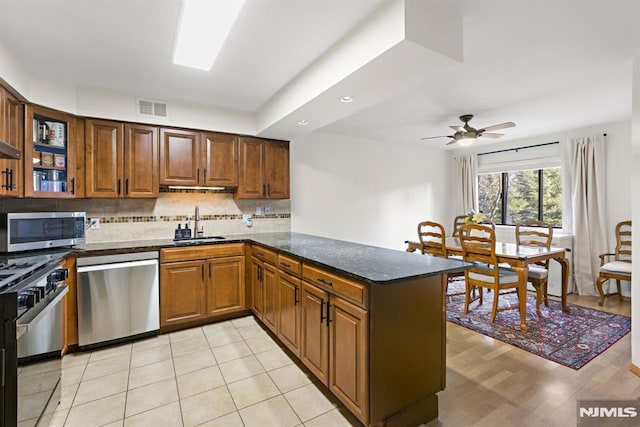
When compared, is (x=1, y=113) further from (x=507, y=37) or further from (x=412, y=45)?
(x=507, y=37)

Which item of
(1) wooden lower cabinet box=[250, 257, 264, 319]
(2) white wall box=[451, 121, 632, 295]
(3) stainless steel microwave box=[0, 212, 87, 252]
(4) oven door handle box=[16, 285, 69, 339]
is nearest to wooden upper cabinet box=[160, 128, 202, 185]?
(3) stainless steel microwave box=[0, 212, 87, 252]

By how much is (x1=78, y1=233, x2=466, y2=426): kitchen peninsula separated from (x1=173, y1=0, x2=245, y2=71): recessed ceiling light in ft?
5.23

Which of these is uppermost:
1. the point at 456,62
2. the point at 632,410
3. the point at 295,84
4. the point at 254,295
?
the point at 295,84

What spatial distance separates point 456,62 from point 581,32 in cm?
97

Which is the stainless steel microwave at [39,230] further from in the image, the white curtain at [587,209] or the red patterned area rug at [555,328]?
the white curtain at [587,209]

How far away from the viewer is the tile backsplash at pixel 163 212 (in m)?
3.10

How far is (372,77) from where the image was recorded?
6.84 feet

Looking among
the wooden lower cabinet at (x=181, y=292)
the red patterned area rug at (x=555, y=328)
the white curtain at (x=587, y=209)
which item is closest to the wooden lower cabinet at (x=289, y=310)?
the wooden lower cabinet at (x=181, y=292)

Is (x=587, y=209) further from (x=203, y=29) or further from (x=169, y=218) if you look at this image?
(x=169, y=218)

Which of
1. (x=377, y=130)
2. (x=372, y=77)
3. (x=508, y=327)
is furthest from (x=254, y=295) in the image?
(x=377, y=130)

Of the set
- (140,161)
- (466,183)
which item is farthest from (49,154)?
(466,183)

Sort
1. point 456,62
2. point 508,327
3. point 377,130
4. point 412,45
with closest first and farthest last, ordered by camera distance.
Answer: point 412,45
point 456,62
point 508,327
point 377,130

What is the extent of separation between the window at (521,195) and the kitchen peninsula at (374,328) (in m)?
4.21

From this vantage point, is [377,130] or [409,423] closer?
[409,423]
